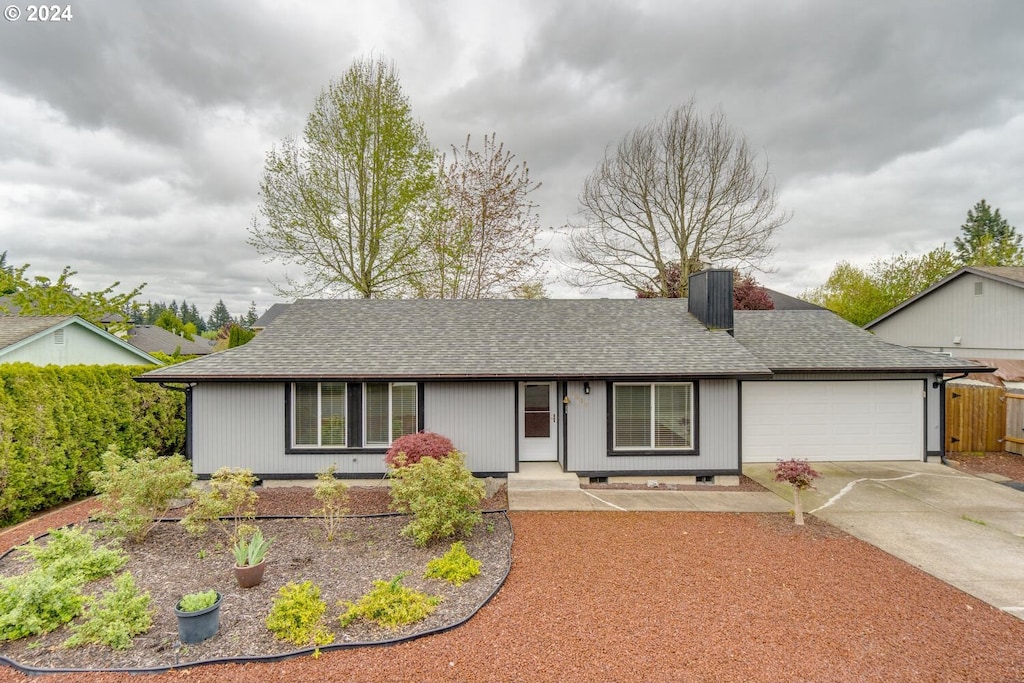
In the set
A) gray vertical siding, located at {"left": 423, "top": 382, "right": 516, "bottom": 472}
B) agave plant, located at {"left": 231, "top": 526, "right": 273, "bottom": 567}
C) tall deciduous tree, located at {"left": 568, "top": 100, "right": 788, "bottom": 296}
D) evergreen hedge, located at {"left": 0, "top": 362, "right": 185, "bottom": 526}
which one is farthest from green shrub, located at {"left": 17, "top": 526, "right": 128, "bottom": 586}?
tall deciduous tree, located at {"left": 568, "top": 100, "right": 788, "bottom": 296}

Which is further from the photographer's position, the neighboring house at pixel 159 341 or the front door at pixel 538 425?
the neighboring house at pixel 159 341

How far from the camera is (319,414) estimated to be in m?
8.57

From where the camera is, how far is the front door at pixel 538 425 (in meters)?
9.24

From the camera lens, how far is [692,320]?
10.7 metres

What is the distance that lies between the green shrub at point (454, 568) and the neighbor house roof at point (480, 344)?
371 cm

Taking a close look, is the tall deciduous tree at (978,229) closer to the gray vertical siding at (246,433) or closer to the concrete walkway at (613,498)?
the concrete walkway at (613,498)

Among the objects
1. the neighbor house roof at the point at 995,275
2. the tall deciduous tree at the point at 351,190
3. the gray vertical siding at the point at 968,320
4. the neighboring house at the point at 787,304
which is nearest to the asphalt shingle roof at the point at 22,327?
the tall deciduous tree at the point at 351,190

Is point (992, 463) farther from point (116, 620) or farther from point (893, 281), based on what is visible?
point (893, 281)

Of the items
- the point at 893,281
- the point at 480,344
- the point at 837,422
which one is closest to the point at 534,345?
the point at 480,344

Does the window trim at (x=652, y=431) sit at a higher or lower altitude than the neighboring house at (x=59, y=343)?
lower

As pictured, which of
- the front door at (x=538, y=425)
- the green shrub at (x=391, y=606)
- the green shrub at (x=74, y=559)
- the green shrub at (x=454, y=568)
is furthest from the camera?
the front door at (x=538, y=425)

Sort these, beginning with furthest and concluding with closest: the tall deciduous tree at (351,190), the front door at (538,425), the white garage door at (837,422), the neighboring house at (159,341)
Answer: the neighboring house at (159,341) < the tall deciduous tree at (351,190) < the white garage door at (837,422) < the front door at (538,425)

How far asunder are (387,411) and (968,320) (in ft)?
61.9

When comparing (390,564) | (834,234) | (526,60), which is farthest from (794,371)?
(834,234)
